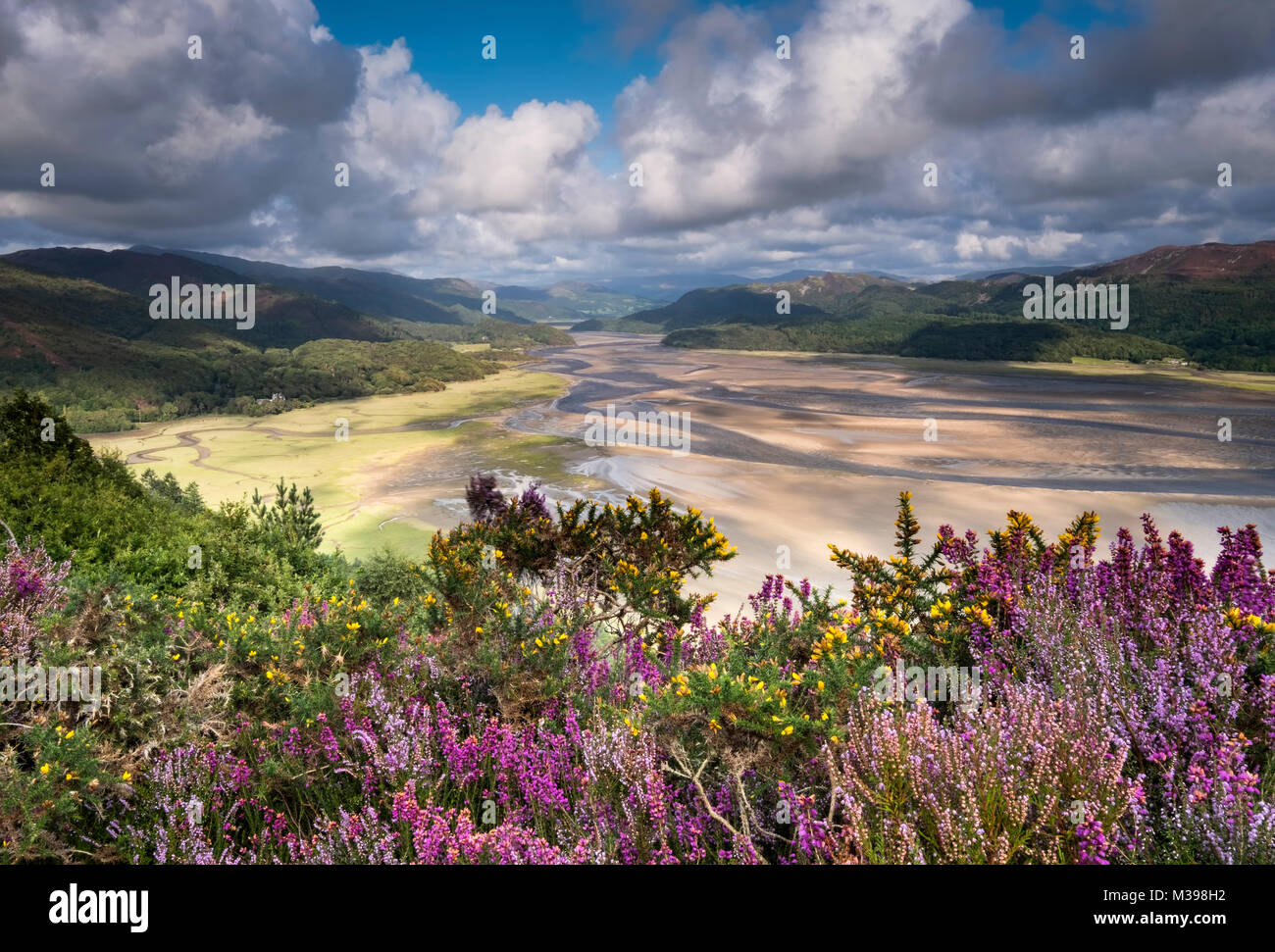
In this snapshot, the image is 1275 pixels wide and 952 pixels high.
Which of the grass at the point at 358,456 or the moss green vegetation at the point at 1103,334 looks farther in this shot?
the moss green vegetation at the point at 1103,334

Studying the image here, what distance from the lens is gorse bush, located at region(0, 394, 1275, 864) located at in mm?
2287

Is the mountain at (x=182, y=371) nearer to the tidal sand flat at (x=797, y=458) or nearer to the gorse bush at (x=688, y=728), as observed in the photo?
the tidal sand flat at (x=797, y=458)

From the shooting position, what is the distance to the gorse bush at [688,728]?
229 centimetres

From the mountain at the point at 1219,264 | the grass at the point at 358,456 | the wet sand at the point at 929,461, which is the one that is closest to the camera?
the wet sand at the point at 929,461

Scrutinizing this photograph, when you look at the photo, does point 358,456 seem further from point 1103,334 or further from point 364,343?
point 1103,334

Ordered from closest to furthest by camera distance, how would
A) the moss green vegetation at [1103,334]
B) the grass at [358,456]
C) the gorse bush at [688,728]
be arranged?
the gorse bush at [688,728] → the grass at [358,456] → the moss green vegetation at [1103,334]

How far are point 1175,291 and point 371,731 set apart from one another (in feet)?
676

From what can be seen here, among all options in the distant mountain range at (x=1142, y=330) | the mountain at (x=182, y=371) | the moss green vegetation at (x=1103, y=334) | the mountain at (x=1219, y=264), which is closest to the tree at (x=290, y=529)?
the mountain at (x=182, y=371)

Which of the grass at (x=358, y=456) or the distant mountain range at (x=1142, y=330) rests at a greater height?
the distant mountain range at (x=1142, y=330)

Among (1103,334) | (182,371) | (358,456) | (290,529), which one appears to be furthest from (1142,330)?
(182,371)

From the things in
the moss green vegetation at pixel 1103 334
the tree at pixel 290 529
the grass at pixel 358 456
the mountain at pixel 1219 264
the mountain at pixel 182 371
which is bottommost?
the tree at pixel 290 529

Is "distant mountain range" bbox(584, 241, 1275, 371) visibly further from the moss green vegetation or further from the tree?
the tree

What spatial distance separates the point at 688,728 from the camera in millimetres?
3215

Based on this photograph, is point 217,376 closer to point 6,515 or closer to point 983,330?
point 6,515
